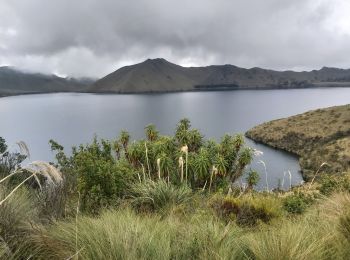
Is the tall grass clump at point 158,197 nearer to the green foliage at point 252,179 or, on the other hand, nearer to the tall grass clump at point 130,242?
the tall grass clump at point 130,242

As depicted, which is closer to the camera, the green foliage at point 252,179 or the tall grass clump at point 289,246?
the tall grass clump at point 289,246

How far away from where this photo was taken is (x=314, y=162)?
3223 inches

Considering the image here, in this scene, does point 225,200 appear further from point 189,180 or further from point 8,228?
point 189,180

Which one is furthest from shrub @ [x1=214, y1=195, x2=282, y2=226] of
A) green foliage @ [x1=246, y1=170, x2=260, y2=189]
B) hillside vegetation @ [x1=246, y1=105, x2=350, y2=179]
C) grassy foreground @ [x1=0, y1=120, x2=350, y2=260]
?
Answer: hillside vegetation @ [x1=246, y1=105, x2=350, y2=179]

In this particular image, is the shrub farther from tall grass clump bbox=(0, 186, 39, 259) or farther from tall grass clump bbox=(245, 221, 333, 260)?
tall grass clump bbox=(0, 186, 39, 259)

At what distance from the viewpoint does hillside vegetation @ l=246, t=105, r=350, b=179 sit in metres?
84.0

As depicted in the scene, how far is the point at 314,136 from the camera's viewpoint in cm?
10944

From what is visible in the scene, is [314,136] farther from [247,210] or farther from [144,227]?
[144,227]

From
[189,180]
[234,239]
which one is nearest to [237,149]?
[189,180]

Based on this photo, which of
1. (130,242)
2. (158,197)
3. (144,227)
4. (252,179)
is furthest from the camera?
(252,179)

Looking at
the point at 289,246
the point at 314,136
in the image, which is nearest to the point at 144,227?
the point at 289,246

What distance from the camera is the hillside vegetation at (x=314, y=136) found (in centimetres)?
8398

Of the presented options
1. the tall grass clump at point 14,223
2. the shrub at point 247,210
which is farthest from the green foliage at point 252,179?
the tall grass clump at point 14,223

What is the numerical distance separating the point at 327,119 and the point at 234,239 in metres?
126
